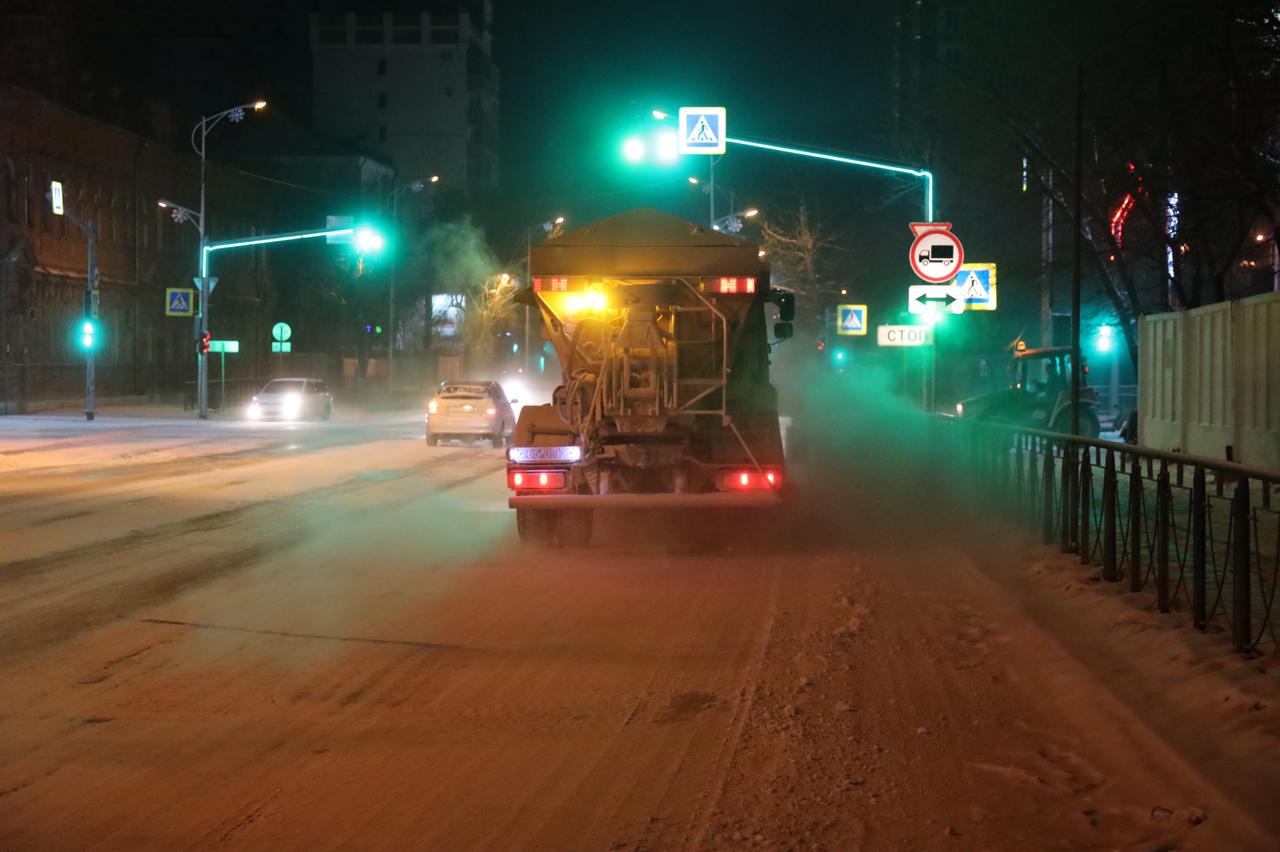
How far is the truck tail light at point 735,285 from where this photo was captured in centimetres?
1444

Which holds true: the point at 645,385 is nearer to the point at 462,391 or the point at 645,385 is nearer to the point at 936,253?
the point at 936,253

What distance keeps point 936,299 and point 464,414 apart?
12141 mm

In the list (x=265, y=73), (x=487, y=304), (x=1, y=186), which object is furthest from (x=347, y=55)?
(x=1, y=186)

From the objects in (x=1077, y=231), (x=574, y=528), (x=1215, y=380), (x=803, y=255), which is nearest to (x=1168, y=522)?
(x=574, y=528)

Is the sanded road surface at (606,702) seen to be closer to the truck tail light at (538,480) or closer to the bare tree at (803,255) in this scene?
the truck tail light at (538,480)

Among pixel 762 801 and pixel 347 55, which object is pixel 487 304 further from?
pixel 762 801

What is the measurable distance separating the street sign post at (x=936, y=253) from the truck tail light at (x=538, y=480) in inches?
435

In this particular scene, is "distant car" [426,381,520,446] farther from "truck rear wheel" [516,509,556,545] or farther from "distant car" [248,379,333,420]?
"truck rear wheel" [516,509,556,545]

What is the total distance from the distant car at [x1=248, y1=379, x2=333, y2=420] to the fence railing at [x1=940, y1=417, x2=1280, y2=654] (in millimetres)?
35865

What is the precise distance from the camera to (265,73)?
119 m

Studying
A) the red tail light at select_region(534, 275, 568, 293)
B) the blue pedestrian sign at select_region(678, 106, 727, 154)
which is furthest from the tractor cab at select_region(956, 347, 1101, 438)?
the red tail light at select_region(534, 275, 568, 293)

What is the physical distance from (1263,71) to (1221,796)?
1495 centimetres

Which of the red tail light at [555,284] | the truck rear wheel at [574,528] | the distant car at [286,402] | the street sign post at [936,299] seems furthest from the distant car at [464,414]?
the red tail light at [555,284]

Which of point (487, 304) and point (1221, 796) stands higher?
point (487, 304)
